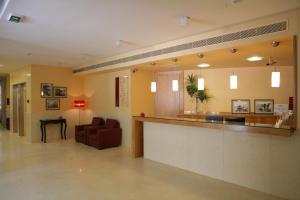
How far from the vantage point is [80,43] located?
480cm

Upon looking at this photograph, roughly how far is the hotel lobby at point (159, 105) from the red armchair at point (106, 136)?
33mm

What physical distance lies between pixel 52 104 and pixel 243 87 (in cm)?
699

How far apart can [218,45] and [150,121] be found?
234 centimetres

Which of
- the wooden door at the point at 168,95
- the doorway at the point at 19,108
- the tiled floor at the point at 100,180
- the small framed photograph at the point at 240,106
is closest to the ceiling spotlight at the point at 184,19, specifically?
the tiled floor at the point at 100,180

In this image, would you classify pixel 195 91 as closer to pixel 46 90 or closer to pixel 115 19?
pixel 115 19

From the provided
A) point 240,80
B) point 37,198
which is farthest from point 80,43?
point 240,80

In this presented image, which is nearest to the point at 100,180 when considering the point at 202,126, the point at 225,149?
the point at 202,126

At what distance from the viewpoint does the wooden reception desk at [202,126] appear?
318 cm

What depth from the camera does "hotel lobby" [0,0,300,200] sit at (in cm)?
313

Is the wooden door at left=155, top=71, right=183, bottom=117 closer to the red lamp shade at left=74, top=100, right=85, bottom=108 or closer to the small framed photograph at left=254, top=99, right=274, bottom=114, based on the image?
the small framed photograph at left=254, top=99, right=274, bottom=114

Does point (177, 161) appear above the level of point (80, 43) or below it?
below

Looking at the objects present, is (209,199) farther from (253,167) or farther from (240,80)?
(240,80)

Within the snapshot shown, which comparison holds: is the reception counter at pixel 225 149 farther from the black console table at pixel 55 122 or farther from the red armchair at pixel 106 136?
the black console table at pixel 55 122

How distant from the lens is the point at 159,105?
25.3 feet
